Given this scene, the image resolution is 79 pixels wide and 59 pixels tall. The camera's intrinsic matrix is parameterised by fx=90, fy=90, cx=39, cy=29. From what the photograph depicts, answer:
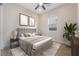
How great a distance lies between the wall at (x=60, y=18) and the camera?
5.66ft

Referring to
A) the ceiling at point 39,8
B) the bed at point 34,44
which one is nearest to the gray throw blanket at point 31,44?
the bed at point 34,44

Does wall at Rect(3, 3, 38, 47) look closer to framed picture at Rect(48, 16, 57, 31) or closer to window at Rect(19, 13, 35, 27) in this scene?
window at Rect(19, 13, 35, 27)

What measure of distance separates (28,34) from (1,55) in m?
0.64

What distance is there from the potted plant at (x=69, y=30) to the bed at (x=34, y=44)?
33cm

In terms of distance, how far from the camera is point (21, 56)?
5.58 feet

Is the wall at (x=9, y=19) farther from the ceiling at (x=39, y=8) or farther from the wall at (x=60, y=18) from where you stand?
the wall at (x=60, y=18)

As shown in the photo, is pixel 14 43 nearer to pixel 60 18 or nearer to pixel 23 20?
pixel 23 20

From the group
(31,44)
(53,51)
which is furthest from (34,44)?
(53,51)

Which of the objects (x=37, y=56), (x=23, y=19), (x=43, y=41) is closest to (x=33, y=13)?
(x=23, y=19)

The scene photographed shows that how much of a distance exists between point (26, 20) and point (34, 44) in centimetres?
53

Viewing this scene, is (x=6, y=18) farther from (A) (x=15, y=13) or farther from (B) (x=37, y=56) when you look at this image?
(B) (x=37, y=56)

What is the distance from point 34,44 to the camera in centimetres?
169

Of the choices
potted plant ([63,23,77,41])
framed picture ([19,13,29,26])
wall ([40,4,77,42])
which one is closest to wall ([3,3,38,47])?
framed picture ([19,13,29,26])

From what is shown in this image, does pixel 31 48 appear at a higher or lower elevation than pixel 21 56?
higher
